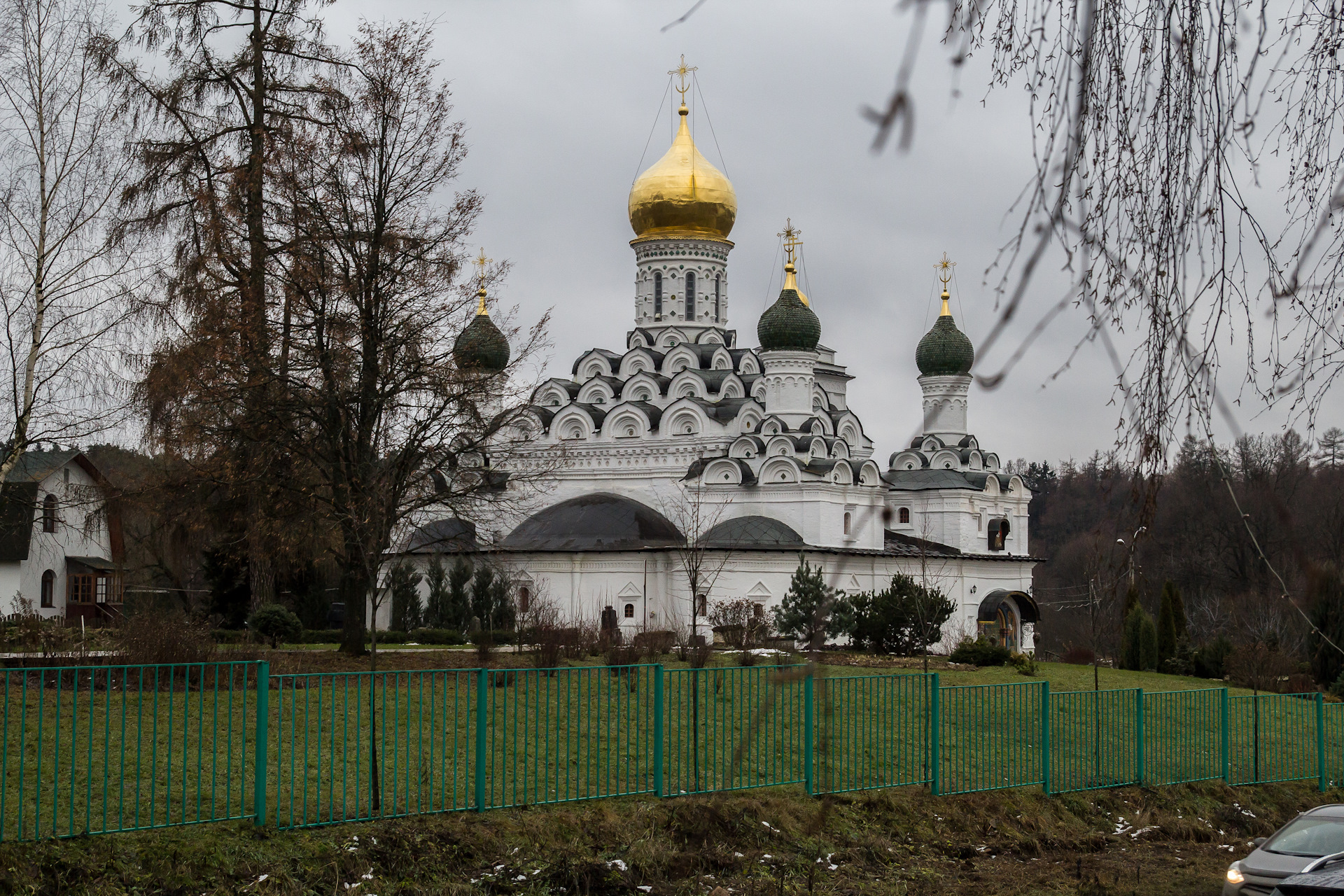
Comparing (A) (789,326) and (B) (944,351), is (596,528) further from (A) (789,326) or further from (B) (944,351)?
(B) (944,351)

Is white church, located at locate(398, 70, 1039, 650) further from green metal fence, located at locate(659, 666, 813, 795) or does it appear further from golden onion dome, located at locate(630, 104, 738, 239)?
green metal fence, located at locate(659, 666, 813, 795)

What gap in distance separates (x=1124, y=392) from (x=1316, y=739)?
1170cm

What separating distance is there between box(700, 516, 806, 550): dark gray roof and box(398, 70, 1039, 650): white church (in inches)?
2.4

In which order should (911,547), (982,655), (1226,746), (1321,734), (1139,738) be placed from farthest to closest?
(911,547) → (982,655) → (1321,734) → (1226,746) → (1139,738)

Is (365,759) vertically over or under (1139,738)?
over

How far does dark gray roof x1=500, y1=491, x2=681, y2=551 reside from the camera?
1147 inches

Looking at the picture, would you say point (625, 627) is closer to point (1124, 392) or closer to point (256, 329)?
point (256, 329)

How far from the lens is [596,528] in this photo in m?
29.9

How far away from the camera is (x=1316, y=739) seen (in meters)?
12.4

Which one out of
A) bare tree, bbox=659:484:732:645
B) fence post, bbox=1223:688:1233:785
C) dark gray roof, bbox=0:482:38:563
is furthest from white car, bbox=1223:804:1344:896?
bare tree, bbox=659:484:732:645

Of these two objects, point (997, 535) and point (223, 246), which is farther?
point (997, 535)

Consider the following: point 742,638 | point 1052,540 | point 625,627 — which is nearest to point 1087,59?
point 742,638

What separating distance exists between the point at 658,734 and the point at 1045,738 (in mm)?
3403

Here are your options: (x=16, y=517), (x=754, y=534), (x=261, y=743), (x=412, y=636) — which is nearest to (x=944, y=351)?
(x=754, y=534)
